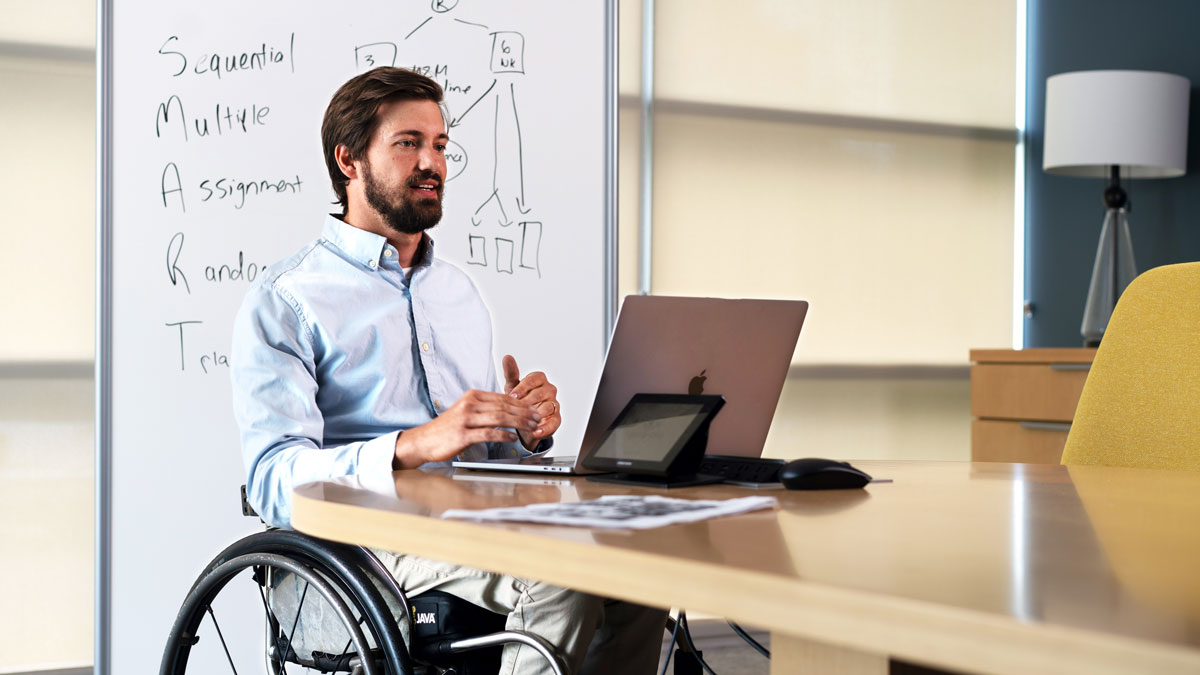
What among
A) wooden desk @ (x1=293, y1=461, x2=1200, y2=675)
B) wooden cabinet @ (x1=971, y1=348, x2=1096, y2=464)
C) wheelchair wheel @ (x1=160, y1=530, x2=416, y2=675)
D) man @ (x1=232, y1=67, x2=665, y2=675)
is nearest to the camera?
wooden desk @ (x1=293, y1=461, x2=1200, y2=675)

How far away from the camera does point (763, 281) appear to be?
3.56m

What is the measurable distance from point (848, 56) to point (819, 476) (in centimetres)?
284

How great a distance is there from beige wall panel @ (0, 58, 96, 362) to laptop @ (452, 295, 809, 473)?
71.5 inches

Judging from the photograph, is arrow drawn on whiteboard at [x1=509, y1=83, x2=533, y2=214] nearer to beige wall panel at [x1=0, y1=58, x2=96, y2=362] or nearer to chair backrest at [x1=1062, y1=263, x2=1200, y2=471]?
beige wall panel at [x1=0, y1=58, x2=96, y2=362]

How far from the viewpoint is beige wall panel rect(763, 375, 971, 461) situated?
3.62m

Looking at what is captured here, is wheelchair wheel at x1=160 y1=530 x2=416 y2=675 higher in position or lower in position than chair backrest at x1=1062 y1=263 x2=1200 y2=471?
lower

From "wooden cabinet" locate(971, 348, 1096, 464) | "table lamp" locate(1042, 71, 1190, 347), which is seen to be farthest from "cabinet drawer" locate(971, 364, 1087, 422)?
"table lamp" locate(1042, 71, 1190, 347)

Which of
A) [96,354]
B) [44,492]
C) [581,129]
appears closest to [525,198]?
[581,129]

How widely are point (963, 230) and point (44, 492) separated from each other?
9.78ft

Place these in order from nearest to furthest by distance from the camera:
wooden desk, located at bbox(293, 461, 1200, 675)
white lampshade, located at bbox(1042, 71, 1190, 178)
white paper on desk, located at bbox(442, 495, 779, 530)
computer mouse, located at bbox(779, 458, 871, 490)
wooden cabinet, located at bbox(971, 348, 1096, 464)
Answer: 1. wooden desk, located at bbox(293, 461, 1200, 675)
2. white paper on desk, located at bbox(442, 495, 779, 530)
3. computer mouse, located at bbox(779, 458, 871, 490)
4. wooden cabinet, located at bbox(971, 348, 1096, 464)
5. white lampshade, located at bbox(1042, 71, 1190, 178)

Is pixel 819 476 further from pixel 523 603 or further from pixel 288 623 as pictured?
pixel 288 623

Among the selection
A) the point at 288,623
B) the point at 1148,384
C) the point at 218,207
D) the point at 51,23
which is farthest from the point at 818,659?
the point at 51,23

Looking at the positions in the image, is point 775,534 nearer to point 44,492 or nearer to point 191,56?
point 191,56

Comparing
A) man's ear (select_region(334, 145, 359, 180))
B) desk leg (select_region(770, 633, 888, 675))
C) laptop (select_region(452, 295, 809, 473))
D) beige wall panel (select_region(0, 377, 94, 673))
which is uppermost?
man's ear (select_region(334, 145, 359, 180))
